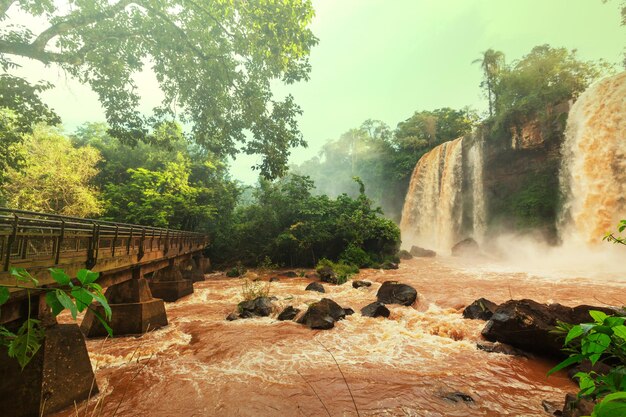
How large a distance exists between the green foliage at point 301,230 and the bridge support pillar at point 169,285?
10725 mm

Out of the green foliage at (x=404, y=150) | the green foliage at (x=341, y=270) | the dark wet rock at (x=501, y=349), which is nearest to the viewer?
the dark wet rock at (x=501, y=349)

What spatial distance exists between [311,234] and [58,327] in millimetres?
20297

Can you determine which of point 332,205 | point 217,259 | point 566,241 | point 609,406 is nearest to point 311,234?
point 332,205

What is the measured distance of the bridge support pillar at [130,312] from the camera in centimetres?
898

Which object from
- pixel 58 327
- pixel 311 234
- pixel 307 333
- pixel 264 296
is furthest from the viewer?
pixel 311 234

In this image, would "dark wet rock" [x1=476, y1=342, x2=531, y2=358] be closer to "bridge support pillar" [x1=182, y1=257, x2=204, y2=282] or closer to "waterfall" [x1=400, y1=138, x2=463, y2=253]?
"bridge support pillar" [x1=182, y1=257, x2=204, y2=282]

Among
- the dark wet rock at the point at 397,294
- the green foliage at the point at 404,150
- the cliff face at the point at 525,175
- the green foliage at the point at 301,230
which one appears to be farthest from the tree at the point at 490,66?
the dark wet rock at the point at 397,294

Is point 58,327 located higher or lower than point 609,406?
lower

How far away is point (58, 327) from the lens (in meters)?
5.54

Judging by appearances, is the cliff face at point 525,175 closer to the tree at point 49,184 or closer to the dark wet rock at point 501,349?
the dark wet rock at point 501,349

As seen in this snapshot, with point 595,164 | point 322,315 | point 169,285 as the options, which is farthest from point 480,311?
point 595,164

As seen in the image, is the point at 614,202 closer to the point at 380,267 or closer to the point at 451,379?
the point at 380,267

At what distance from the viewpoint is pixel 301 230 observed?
25547mm

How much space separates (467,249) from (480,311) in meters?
19.4
